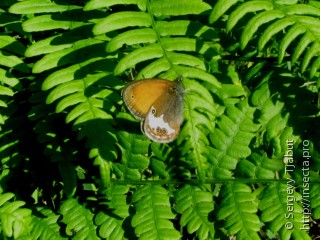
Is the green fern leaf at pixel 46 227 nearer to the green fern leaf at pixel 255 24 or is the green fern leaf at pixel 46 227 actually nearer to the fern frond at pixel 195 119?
the fern frond at pixel 195 119

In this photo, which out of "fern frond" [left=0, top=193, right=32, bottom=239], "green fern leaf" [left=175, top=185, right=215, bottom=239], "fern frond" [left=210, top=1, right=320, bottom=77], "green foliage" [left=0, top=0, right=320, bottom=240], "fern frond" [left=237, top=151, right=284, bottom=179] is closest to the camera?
"fern frond" [left=210, top=1, right=320, bottom=77]

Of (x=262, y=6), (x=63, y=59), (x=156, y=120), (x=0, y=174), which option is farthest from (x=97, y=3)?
(x=0, y=174)

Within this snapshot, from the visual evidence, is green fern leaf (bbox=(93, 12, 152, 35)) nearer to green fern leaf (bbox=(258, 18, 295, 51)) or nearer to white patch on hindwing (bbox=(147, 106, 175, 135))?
white patch on hindwing (bbox=(147, 106, 175, 135))

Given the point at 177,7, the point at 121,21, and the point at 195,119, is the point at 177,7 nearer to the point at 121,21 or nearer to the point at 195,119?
the point at 121,21

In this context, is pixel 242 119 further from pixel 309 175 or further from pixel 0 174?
pixel 0 174

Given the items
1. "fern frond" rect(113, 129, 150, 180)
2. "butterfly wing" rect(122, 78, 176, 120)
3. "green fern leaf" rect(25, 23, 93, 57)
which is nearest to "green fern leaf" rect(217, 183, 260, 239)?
"fern frond" rect(113, 129, 150, 180)

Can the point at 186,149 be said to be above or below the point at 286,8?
below
